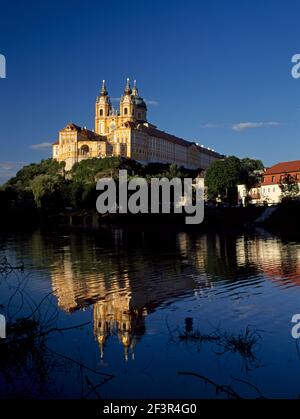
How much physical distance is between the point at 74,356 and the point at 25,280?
994 centimetres

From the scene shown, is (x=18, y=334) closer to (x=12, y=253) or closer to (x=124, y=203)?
(x=12, y=253)

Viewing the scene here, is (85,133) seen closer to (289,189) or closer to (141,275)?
(289,189)

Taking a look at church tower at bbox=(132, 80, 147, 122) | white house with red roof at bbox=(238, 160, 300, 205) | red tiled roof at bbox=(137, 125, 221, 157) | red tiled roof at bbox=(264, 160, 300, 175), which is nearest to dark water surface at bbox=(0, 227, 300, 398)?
white house with red roof at bbox=(238, 160, 300, 205)

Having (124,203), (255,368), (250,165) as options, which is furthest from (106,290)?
(250,165)

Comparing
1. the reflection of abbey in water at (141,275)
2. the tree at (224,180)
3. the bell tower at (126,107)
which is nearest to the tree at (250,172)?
A: the tree at (224,180)

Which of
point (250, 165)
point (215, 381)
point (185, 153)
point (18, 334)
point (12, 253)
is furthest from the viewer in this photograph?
point (185, 153)

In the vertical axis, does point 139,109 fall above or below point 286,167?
above

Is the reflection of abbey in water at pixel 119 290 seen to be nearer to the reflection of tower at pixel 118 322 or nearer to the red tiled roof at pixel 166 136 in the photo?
the reflection of tower at pixel 118 322

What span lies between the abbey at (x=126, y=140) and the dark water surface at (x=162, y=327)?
97183mm

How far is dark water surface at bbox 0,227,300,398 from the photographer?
8734mm

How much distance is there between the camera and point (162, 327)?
39.9 ft

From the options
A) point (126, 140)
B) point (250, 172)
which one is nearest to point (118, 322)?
point (250, 172)

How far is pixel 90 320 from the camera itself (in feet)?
41.8

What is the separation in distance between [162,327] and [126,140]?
110971 millimetres
